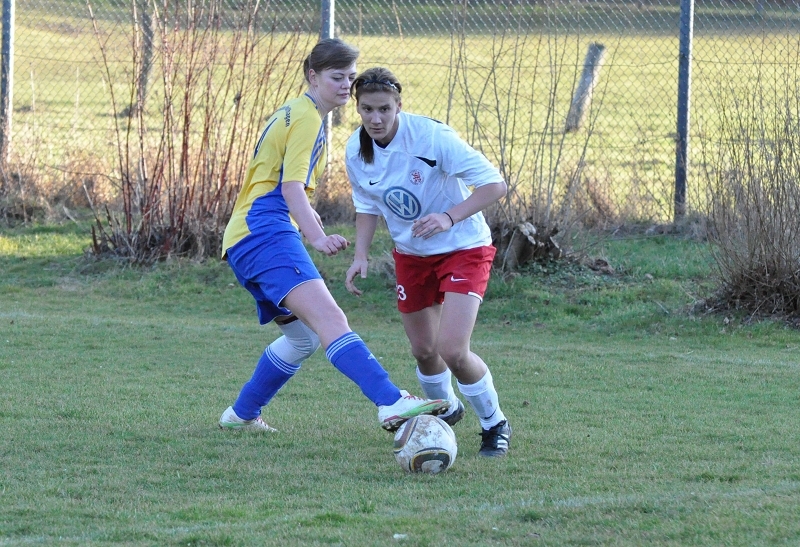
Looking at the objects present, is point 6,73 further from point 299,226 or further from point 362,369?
point 362,369

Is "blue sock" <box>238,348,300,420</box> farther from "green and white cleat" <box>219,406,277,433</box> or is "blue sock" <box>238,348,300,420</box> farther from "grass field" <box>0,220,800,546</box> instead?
"grass field" <box>0,220,800,546</box>

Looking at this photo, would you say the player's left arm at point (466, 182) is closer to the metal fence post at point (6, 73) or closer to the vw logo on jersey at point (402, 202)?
the vw logo on jersey at point (402, 202)

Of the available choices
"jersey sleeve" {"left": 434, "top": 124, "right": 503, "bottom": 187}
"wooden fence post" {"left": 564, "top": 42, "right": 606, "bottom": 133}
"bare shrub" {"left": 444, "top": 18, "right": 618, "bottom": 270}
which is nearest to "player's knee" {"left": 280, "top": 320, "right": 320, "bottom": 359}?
"jersey sleeve" {"left": 434, "top": 124, "right": 503, "bottom": 187}

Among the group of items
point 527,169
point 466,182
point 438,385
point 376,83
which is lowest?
point 438,385

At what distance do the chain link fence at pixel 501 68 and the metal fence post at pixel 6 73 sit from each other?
0.13 m

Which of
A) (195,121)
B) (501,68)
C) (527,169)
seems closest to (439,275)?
(501,68)

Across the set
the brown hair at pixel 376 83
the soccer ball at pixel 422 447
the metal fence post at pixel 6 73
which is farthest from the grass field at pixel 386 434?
the metal fence post at pixel 6 73

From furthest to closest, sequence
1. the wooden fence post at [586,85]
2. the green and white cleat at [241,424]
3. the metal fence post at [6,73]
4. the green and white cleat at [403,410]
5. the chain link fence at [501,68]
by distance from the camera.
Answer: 1. the metal fence post at [6,73]
2. the wooden fence post at [586,85]
3. the chain link fence at [501,68]
4. the green and white cleat at [241,424]
5. the green and white cleat at [403,410]

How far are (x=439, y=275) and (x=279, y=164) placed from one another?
936 mm

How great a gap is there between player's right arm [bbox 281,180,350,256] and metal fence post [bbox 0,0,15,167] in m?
8.89

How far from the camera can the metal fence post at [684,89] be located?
11484 millimetres

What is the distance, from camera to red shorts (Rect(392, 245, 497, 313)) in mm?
4945

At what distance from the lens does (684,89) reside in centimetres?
1150

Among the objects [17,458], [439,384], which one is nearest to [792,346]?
[439,384]
